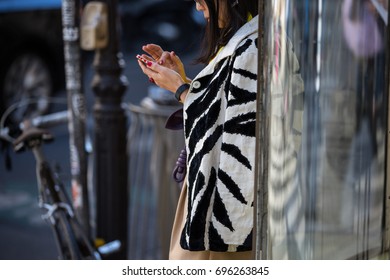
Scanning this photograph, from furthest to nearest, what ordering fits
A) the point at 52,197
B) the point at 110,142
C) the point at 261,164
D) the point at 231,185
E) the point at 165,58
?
1. the point at 110,142
2. the point at 52,197
3. the point at 165,58
4. the point at 231,185
5. the point at 261,164

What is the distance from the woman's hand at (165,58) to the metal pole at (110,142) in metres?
1.60

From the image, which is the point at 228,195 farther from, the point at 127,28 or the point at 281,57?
the point at 127,28

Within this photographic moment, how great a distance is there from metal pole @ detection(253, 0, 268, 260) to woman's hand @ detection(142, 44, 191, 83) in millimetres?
360

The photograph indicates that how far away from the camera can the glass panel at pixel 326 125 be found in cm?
231

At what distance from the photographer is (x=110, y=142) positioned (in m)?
4.58

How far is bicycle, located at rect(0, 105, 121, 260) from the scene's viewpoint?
4.22m

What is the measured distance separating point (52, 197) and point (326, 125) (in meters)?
2.15

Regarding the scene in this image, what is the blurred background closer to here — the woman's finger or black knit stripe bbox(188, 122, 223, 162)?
the woman's finger

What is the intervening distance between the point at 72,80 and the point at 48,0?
0.40 metres

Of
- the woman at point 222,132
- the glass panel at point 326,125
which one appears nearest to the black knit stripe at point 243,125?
the woman at point 222,132

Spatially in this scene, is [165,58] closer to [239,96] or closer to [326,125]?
[239,96]

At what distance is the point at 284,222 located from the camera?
2.49m

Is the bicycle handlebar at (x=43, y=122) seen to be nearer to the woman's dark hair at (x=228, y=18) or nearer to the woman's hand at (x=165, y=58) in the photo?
the woman's hand at (x=165, y=58)

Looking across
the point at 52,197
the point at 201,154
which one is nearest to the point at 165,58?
the point at 201,154
